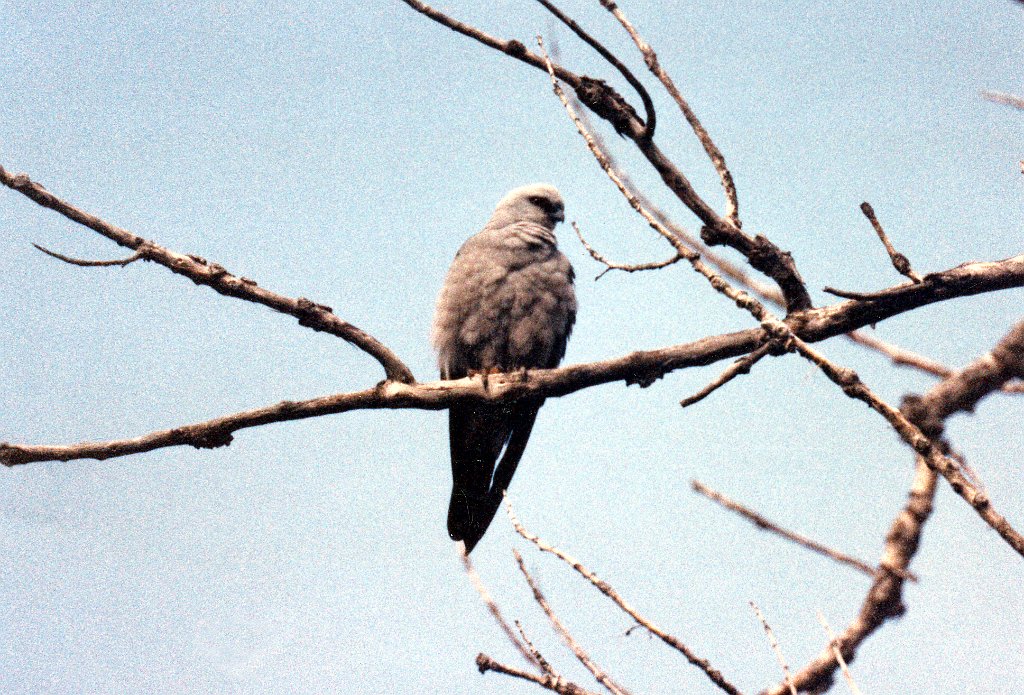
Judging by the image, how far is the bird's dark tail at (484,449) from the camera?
5336mm

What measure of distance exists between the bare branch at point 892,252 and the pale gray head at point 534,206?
3.35m

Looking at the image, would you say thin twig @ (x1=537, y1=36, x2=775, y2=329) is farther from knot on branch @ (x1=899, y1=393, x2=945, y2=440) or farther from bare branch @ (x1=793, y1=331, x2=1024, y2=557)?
knot on branch @ (x1=899, y1=393, x2=945, y2=440)

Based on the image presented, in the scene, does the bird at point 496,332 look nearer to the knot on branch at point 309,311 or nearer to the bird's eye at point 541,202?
the bird's eye at point 541,202

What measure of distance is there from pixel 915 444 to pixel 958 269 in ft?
4.92

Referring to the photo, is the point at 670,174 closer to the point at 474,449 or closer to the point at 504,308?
the point at 504,308

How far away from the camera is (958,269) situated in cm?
320

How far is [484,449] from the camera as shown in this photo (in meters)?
5.49

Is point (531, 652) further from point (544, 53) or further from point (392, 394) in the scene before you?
point (544, 53)

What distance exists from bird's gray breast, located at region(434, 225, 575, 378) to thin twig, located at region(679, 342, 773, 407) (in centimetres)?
250

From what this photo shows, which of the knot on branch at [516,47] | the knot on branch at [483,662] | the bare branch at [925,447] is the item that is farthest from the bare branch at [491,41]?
the knot on branch at [483,662]

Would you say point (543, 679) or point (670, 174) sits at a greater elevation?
point (670, 174)

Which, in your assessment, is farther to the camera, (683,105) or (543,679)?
(683,105)

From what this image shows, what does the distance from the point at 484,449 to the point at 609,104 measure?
258cm

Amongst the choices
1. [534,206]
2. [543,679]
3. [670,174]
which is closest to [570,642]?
[543,679]
